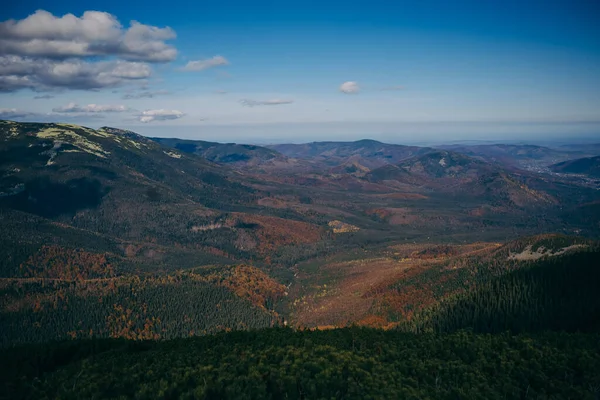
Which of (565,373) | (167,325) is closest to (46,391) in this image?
(565,373)

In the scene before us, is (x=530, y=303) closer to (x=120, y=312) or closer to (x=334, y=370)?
(x=334, y=370)

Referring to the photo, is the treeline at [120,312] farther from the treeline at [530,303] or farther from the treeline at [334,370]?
the treeline at [334,370]

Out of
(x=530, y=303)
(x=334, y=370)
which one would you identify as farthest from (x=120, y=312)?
(x=530, y=303)

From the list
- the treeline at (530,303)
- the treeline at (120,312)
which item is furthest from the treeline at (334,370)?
the treeline at (120,312)

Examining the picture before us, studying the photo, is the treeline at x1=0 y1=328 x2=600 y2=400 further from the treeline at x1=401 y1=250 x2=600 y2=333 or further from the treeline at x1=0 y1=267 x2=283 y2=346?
the treeline at x1=0 y1=267 x2=283 y2=346

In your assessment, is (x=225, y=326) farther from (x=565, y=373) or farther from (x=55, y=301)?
(x=565, y=373)

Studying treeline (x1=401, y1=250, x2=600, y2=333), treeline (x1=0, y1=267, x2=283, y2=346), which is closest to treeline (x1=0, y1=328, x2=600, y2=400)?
treeline (x1=401, y1=250, x2=600, y2=333)

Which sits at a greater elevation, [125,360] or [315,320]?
[125,360]
